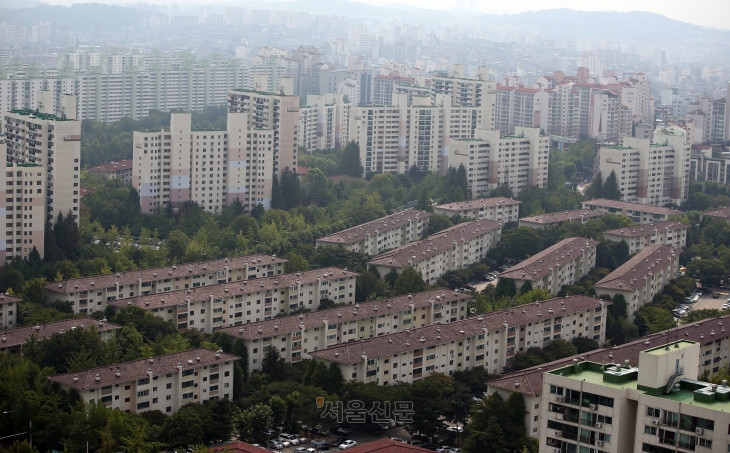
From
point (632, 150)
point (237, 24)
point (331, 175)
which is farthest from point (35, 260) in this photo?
point (237, 24)

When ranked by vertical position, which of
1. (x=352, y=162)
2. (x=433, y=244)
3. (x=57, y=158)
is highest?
(x=57, y=158)

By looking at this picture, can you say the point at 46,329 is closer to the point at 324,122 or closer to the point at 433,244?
the point at 433,244

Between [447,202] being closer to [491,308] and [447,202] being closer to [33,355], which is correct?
[491,308]

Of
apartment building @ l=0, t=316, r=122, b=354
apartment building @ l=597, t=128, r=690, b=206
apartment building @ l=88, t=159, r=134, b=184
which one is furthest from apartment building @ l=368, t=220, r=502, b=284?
apartment building @ l=88, t=159, r=134, b=184

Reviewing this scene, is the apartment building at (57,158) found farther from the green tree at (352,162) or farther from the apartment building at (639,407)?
the apartment building at (639,407)

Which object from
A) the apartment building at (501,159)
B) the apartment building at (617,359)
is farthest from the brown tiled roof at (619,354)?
the apartment building at (501,159)

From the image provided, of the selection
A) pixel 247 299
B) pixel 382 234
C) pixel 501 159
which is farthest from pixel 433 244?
pixel 501 159
